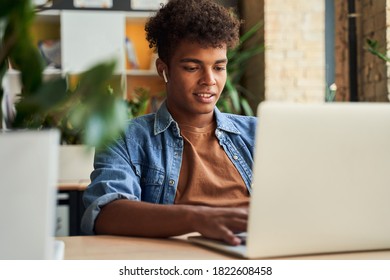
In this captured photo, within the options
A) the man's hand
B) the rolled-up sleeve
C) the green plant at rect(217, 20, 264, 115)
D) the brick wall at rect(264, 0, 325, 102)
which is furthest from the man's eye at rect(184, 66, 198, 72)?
the brick wall at rect(264, 0, 325, 102)

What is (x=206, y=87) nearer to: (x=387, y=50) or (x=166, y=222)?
(x=166, y=222)

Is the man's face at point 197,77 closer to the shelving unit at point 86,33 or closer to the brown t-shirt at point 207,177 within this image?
the brown t-shirt at point 207,177

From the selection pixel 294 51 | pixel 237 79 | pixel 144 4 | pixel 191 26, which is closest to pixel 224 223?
pixel 191 26

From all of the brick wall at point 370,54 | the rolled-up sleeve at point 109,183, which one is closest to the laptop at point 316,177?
the rolled-up sleeve at point 109,183

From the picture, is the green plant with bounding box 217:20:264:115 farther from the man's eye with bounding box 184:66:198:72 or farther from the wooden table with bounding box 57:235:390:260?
the wooden table with bounding box 57:235:390:260

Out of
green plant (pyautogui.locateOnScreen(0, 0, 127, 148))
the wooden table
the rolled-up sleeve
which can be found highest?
green plant (pyautogui.locateOnScreen(0, 0, 127, 148))

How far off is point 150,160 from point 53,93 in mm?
1027

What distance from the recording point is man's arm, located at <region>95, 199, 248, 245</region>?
1.16m

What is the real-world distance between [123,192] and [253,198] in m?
0.61

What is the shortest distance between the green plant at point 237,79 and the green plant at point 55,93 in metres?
3.96

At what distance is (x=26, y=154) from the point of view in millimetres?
690

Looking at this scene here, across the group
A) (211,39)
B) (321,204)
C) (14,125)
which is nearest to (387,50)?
(211,39)

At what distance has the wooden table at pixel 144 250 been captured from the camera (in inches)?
42.5

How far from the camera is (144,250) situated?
3.88 feet
